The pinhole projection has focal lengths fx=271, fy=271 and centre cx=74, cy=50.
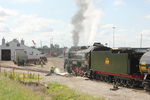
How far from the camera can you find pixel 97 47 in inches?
1090

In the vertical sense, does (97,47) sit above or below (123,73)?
above

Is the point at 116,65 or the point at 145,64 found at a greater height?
the point at 145,64

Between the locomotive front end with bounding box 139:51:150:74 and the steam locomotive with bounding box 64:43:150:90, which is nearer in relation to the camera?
the locomotive front end with bounding box 139:51:150:74

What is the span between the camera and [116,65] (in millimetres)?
22234

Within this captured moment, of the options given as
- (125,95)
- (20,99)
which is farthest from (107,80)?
(20,99)

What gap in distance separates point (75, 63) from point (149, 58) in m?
14.6

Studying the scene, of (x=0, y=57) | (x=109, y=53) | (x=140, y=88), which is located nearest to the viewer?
(x=140, y=88)

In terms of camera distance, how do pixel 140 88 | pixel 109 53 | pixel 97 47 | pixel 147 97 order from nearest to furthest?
pixel 147 97 < pixel 140 88 < pixel 109 53 < pixel 97 47

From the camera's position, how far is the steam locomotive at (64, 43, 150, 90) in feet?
62.3

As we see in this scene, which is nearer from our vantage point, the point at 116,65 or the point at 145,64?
the point at 145,64

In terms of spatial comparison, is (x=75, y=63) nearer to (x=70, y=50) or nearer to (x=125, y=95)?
(x=70, y=50)

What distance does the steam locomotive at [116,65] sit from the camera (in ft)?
62.3

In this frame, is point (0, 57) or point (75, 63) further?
point (0, 57)

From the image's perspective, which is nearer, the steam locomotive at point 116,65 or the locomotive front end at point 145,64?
the locomotive front end at point 145,64
